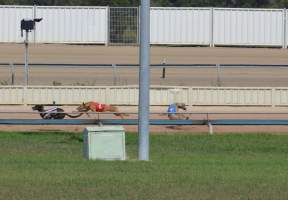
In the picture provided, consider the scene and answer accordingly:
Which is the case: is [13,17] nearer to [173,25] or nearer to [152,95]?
[173,25]

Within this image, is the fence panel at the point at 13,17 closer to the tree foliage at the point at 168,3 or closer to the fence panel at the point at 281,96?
the tree foliage at the point at 168,3

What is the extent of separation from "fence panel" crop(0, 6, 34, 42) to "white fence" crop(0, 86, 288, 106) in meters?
14.4

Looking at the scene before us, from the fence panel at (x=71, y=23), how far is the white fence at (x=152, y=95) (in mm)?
14185

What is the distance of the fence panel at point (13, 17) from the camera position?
42.3 meters

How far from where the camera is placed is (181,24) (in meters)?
42.6

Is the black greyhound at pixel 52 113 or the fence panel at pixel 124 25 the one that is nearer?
the black greyhound at pixel 52 113

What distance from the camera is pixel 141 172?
1175 cm

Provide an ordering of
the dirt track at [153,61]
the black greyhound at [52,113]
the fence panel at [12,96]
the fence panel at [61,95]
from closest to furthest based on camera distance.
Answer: the black greyhound at [52,113], the fence panel at [61,95], the fence panel at [12,96], the dirt track at [153,61]

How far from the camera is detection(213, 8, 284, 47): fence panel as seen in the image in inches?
1676

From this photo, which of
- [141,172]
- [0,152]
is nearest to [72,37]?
[0,152]

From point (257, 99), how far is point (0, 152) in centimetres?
1319

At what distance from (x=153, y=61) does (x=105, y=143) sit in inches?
1022

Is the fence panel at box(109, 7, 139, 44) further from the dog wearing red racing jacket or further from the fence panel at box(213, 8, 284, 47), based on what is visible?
the dog wearing red racing jacket

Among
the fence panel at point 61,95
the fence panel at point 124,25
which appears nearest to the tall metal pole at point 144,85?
the fence panel at point 61,95
